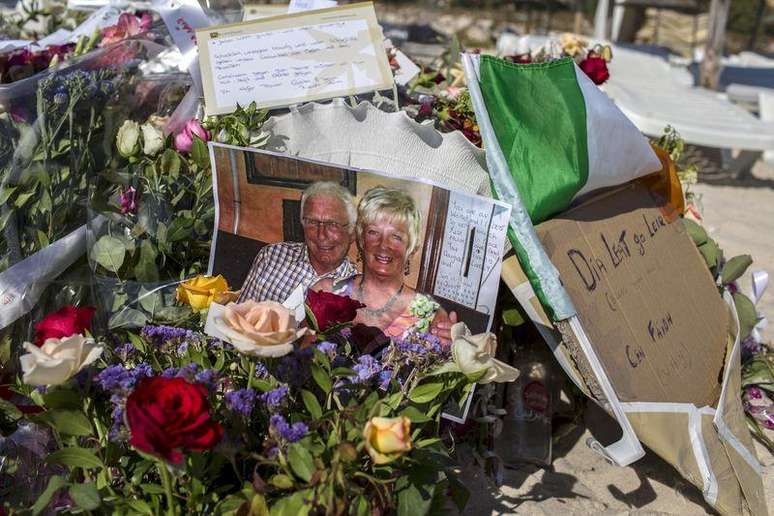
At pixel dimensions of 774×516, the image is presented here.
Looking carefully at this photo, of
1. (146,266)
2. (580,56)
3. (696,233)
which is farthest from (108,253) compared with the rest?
(580,56)

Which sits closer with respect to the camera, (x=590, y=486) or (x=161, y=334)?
(x=161, y=334)

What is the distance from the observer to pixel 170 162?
1700 millimetres

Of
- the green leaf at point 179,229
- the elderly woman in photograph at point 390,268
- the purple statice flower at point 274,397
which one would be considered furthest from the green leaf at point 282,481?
the green leaf at point 179,229

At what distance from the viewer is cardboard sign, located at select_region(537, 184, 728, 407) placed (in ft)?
5.16

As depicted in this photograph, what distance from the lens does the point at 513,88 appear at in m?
1.62

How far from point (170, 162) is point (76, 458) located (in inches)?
30.4

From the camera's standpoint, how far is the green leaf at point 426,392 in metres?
1.24

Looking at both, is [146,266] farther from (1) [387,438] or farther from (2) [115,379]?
(1) [387,438]

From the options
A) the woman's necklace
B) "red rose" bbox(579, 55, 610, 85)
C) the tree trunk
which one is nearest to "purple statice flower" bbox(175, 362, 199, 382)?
the woman's necklace

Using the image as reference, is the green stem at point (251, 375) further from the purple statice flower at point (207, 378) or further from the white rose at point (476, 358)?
the white rose at point (476, 358)

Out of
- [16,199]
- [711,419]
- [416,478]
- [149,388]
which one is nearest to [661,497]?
[711,419]

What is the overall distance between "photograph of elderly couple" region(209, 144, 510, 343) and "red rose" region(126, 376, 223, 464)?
0.53 metres

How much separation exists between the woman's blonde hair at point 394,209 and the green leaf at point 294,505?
589mm

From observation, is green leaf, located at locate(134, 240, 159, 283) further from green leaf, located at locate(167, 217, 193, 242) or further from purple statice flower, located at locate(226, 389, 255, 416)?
purple statice flower, located at locate(226, 389, 255, 416)
